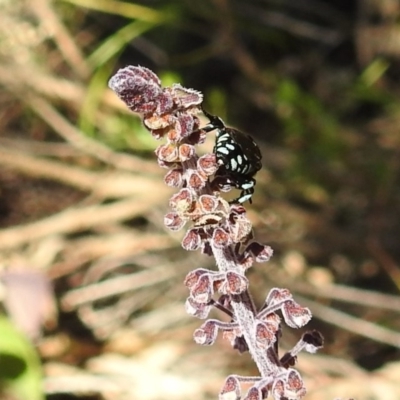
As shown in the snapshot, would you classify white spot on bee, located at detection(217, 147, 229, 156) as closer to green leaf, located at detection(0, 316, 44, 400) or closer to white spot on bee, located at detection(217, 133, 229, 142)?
white spot on bee, located at detection(217, 133, 229, 142)

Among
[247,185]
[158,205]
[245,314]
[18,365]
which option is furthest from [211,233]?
[158,205]

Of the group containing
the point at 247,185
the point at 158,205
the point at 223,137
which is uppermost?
the point at 158,205

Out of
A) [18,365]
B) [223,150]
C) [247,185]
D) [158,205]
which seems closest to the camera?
[223,150]

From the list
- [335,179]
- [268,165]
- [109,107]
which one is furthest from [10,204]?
[335,179]

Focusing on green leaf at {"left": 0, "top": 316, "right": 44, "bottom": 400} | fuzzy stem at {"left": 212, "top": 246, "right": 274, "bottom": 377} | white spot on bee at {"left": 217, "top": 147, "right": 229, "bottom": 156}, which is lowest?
fuzzy stem at {"left": 212, "top": 246, "right": 274, "bottom": 377}

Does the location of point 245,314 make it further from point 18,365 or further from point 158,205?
point 158,205

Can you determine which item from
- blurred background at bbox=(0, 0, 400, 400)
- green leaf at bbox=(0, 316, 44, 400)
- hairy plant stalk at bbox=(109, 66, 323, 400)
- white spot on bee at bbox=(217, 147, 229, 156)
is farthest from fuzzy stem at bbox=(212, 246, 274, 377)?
blurred background at bbox=(0, 0, 400, 400)
